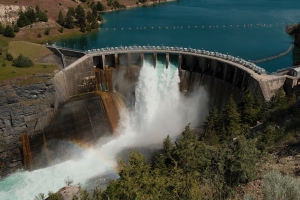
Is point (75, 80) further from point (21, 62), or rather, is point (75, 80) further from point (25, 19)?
point (25, 19)

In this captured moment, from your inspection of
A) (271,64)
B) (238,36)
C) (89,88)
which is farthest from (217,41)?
(89,88)

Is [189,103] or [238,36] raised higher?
[238,36]

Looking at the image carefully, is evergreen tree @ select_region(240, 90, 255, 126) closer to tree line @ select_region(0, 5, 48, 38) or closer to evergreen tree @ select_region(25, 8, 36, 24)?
tree line @ select_region(0, 5, 48, 38)

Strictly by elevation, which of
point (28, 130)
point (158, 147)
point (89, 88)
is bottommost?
point (158, 147)

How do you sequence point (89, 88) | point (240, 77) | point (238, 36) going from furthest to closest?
point (238, 36) < point (89, 88) < point (240, 77)

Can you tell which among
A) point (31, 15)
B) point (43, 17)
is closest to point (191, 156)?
point (31, 15)

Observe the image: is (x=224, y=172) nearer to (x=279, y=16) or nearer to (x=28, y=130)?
(x=28, y=130)

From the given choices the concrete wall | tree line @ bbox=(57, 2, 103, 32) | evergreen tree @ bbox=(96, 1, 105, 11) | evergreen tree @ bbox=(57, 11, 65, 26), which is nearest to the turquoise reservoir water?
tree line @ bbox=(57, 2, 103, 32)
